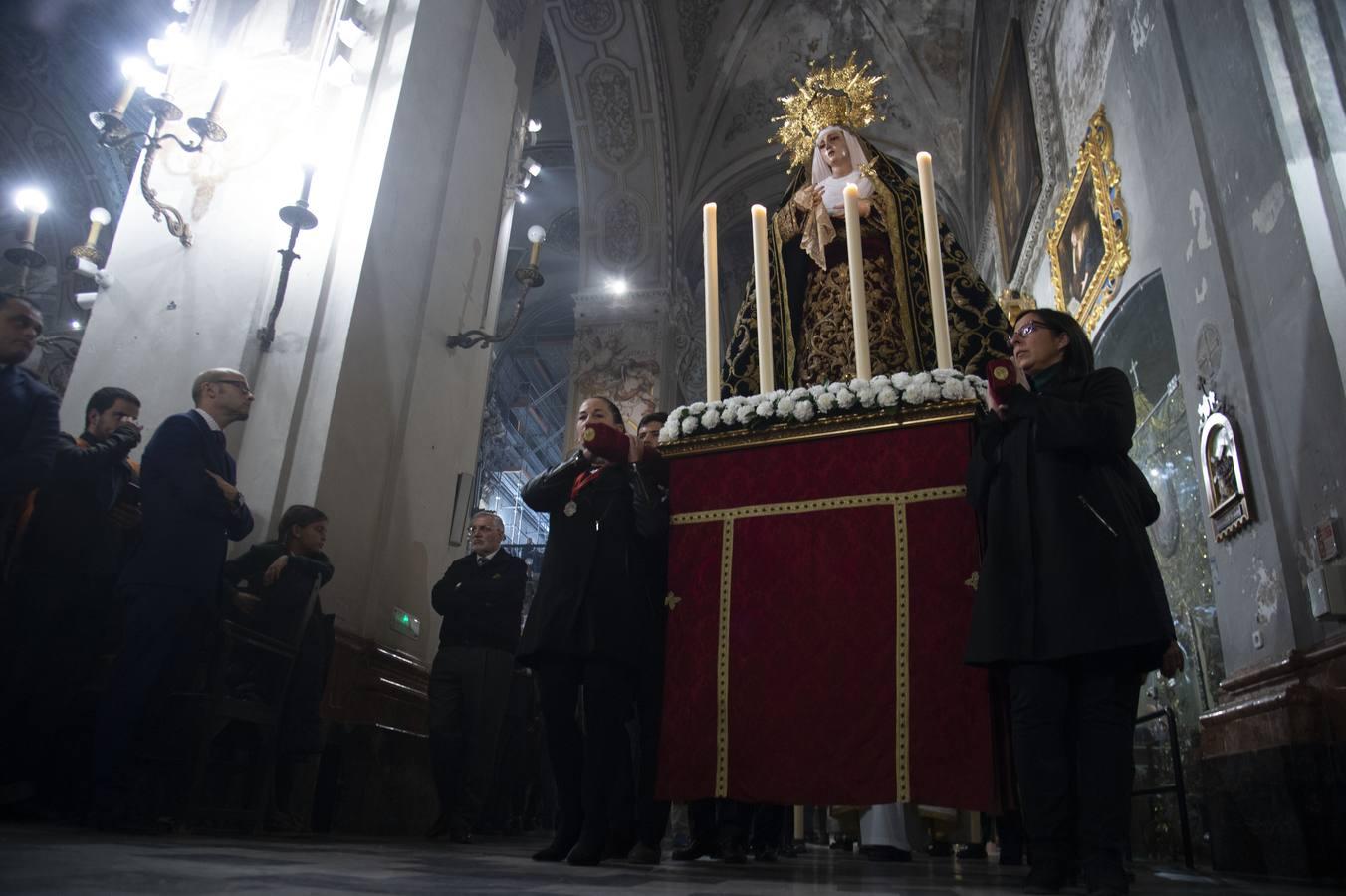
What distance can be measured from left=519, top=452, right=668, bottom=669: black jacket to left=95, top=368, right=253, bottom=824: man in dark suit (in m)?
1.11

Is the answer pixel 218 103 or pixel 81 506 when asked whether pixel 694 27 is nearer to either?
pixel 218 103

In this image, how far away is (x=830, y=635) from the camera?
98.3 inches

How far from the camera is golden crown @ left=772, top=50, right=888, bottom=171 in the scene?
14.1 ft

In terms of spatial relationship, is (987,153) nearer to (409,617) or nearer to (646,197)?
(646,197)

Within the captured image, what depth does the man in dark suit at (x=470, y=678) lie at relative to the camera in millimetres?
3939

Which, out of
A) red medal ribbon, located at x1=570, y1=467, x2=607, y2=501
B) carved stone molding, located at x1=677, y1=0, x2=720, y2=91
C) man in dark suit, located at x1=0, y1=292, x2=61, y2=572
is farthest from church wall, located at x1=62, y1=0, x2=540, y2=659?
carved stone molding, located at x1=677, y1=0, x2=720, y2=91

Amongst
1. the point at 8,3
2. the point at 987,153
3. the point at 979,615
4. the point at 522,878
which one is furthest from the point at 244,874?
the point at 8,3

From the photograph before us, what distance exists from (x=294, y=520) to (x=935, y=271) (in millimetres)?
2722

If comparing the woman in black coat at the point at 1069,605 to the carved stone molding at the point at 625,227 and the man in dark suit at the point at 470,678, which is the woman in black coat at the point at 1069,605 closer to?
the man in dark suit at the point at 470,678

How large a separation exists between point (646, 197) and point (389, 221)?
7384 mm

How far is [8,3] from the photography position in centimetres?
1026

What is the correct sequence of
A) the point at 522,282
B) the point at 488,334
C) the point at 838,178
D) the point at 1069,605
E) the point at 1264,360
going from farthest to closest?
the point at 488,334
the point at 522,282
the point at 838,178
the point at 1264,360
the point at 1069,605

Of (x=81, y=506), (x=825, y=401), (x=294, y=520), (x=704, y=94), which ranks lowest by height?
(x=81, y=506)

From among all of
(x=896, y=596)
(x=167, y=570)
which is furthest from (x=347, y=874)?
(x=167, y=570)
